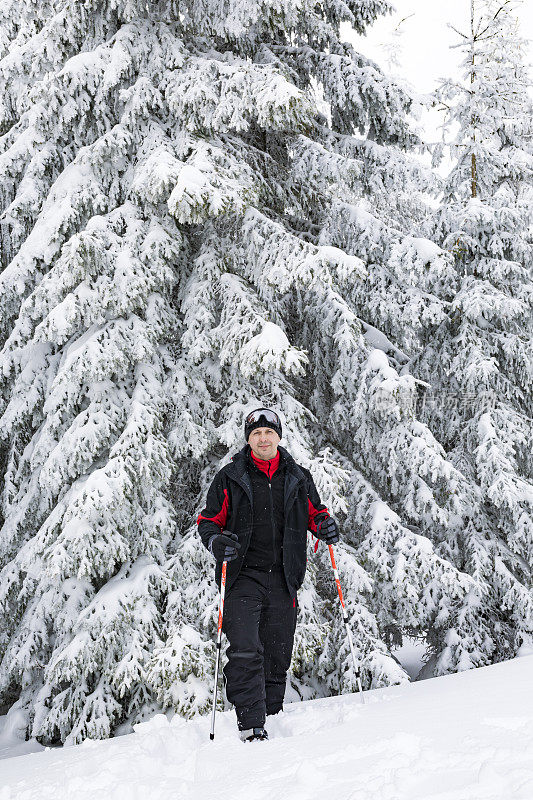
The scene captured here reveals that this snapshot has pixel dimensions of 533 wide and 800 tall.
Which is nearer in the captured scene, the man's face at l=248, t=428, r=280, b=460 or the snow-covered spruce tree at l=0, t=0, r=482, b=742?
the man's face at l=248, t=428, r=280, b=460

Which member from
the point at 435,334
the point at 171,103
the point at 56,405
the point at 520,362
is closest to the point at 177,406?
the point at 56,405

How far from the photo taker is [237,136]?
9047mm

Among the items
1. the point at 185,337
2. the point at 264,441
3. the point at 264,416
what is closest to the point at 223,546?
the point at 264,441

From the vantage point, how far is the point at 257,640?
15.0 feet

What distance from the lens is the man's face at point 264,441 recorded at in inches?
189

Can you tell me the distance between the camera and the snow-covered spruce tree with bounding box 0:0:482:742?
23.0 ft

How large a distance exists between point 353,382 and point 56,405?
352 centimetres

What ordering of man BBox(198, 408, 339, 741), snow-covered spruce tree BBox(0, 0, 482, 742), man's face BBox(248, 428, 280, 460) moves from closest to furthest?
man BBox(198, 408, 339, 741), man's face BBox(248, 428, 280, 460), snow-covered spruce tree BBox(0, 0, 482, 742)

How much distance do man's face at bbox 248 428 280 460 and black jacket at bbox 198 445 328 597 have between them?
0.13 metres

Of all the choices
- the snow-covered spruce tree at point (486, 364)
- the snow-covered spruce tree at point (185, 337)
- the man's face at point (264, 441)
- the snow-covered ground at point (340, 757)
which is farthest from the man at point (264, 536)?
the snow-covered spruce tree at point (486, 364)

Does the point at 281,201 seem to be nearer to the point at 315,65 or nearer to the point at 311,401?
the point at 315,65

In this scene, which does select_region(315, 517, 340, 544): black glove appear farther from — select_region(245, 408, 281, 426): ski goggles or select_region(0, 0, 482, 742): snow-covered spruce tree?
select_region(0, 0, 482, 742): snow-covered spruce tree

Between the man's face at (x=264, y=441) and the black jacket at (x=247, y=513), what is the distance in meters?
0.13

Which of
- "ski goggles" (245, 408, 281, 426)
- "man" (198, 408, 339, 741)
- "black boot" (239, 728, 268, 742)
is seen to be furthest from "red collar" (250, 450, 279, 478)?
"black boot" (239, 728, 268, 742)
